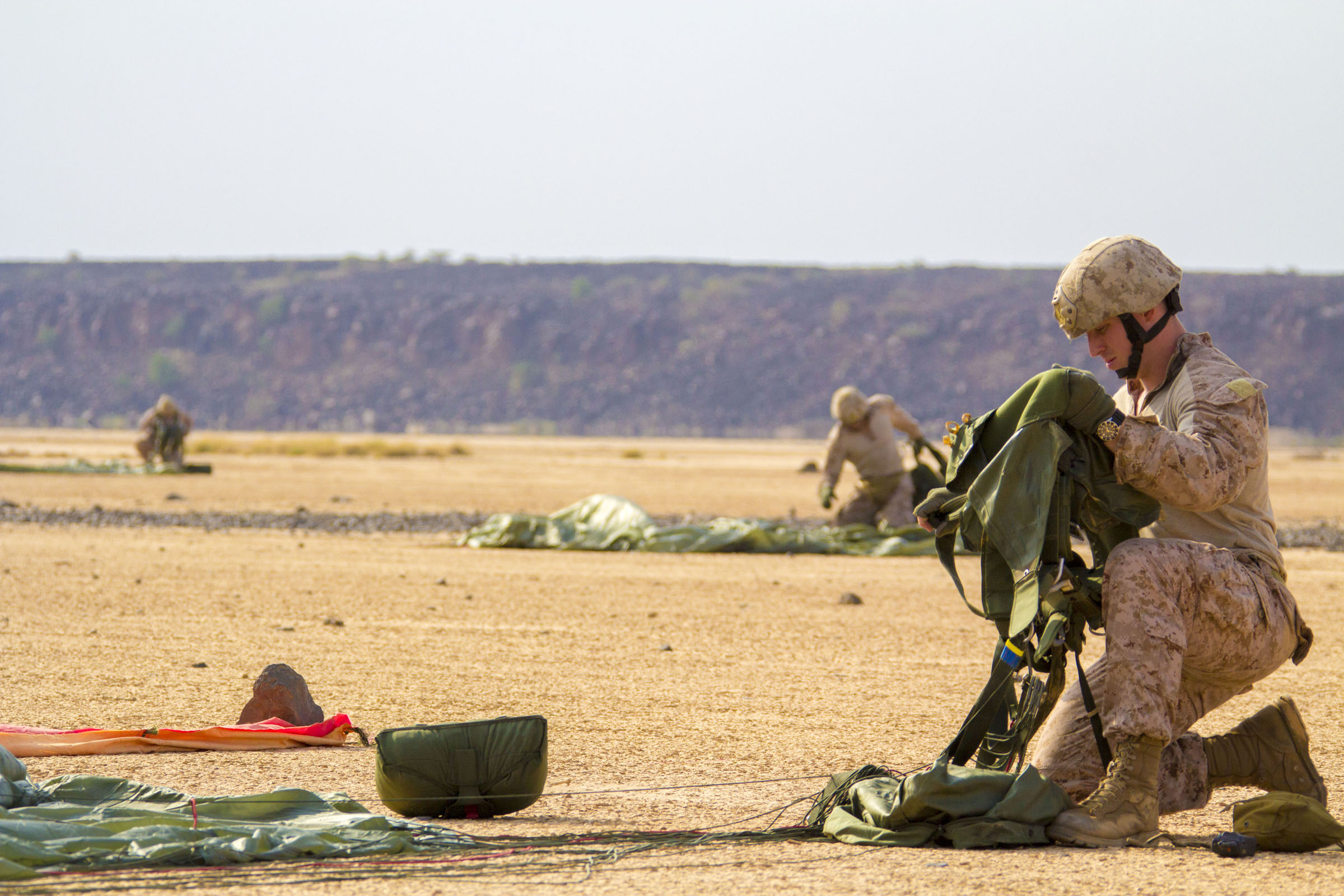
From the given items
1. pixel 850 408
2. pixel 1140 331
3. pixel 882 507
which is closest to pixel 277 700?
pixel 1140 331

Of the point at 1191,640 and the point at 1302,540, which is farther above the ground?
the point at 1191,640

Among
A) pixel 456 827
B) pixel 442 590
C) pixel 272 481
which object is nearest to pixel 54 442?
pixel 272 481

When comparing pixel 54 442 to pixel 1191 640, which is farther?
pixel 54 442

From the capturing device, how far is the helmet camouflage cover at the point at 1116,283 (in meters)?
5.10

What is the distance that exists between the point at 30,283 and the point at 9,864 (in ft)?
406

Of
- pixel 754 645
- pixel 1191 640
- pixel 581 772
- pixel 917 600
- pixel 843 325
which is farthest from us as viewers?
pixel 843 325

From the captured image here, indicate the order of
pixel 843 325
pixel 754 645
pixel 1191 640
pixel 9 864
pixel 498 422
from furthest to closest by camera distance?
pixel 843 325, pixel 498 422, pixel 754 645, pixel 1191 640, pixel 9 864

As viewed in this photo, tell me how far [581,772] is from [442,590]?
6790 millimetres

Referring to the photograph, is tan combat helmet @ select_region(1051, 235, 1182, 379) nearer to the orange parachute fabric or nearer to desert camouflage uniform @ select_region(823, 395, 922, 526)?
the orange parachute fabric

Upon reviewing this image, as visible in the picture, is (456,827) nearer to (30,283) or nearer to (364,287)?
(364,287)

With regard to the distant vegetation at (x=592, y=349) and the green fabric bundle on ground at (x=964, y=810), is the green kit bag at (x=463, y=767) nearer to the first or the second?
the green fabric bundle on ground at (x=964, y=810)

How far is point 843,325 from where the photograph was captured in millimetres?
99875

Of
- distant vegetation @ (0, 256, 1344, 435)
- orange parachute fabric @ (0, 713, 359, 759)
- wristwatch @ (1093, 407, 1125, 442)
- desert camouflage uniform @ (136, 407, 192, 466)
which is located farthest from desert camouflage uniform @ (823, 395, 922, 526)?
distant vegetation @ (0, 256, 1344, 435)

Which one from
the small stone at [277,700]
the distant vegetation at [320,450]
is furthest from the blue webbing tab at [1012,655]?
the distant vegetation at [320,450]
